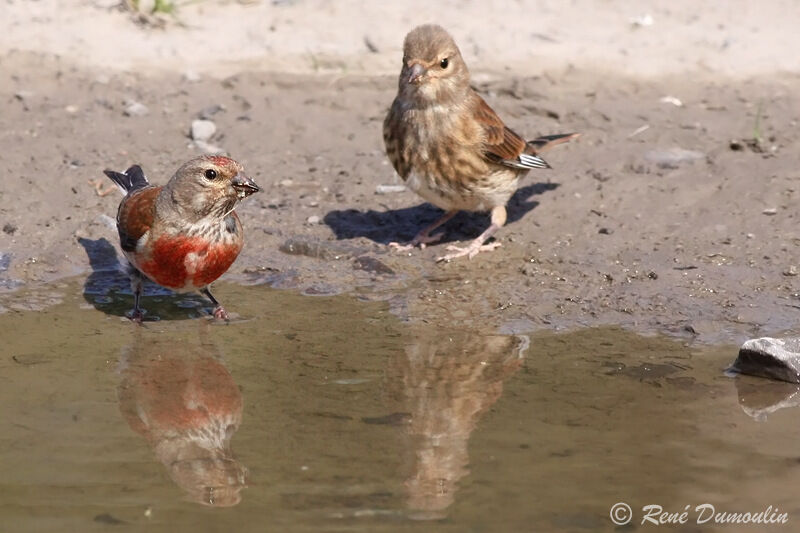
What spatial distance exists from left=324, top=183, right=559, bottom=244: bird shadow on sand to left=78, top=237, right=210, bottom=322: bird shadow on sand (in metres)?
1.11

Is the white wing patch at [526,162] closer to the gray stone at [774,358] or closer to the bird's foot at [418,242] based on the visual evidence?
the bird's foot at [418,242]

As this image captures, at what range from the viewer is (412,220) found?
7.50 meters

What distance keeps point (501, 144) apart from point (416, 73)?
2.15 feet

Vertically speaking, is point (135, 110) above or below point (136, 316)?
above

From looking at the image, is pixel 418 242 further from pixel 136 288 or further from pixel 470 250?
pixel 136 288

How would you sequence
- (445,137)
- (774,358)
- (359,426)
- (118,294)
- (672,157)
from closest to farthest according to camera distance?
(359,426), (774,358), (118,294), (445,137), (672,157)

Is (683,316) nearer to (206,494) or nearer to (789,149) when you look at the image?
(789,149)

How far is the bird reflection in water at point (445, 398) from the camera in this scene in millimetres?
4242

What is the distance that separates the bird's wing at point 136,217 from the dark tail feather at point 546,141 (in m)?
2.30

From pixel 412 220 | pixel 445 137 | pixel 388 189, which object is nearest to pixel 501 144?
pixel 445 137

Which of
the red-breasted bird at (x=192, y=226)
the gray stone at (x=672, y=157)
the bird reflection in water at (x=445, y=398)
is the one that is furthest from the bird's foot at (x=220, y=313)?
the gray stone at (x=672, y=157)

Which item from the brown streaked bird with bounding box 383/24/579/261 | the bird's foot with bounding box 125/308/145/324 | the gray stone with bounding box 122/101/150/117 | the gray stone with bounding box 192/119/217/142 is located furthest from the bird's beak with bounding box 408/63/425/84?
the gray stone with bounding box 122/101/150/117

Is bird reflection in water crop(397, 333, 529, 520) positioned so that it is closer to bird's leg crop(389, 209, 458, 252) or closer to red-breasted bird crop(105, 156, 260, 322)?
red-breasted bird crop(105, 156, 260, 322)

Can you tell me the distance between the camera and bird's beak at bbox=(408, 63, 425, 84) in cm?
659
